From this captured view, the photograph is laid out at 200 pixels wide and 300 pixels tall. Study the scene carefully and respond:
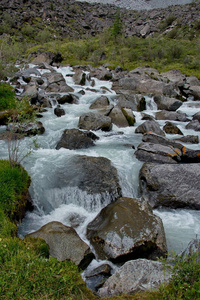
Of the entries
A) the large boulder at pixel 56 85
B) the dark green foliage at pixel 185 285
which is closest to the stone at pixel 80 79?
the large boulder at pixel 56 85

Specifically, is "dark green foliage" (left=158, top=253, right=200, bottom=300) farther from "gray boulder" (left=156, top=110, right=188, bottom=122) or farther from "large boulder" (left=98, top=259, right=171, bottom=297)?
"gray boulder" (left=156, top=110, right=188, bottom=122)

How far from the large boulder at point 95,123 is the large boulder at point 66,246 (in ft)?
35.2

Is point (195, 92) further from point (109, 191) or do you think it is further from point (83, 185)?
point (83, 185)

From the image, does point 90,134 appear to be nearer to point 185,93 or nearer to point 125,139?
point 125,139

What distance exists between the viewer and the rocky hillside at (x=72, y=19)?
7867 centimetres

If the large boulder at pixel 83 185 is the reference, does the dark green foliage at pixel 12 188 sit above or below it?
above

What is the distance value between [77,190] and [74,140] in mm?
5097

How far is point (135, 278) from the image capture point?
14.0 feet

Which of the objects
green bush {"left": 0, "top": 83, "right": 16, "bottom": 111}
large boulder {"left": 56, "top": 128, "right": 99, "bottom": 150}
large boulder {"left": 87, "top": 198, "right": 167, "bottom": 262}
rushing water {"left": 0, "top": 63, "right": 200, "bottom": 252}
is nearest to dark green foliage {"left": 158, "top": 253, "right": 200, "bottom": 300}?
large boulder {"left": 87, "top": 198, "right": 167, "bottom": 262}

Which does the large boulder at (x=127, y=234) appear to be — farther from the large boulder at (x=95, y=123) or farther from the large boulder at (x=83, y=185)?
the large boulder at (x=95, y=123)

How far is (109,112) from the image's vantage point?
1836 cm

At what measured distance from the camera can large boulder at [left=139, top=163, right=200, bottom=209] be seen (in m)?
9.04

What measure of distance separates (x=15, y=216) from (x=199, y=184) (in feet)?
26.2

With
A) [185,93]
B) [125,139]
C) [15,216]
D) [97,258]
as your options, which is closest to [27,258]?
[97,258]
